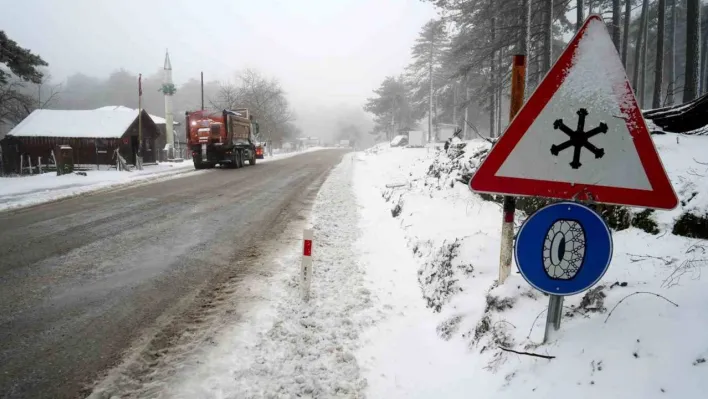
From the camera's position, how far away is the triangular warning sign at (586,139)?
1935mm

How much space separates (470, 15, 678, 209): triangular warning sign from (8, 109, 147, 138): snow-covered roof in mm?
32917

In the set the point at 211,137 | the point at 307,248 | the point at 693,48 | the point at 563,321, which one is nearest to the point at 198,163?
the point at 211,137

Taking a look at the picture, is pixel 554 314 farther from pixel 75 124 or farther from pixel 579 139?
pixel 75 124

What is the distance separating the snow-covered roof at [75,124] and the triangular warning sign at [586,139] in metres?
32.9

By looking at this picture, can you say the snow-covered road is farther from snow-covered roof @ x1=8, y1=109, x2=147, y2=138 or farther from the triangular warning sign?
snow-covered roof @ x1=8, y1=109, x2=147, y2=138

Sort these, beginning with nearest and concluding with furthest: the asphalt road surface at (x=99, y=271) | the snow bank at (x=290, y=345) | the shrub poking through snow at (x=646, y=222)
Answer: the snow bank at (x=290, y=345), the asphalt road surface at (x=99, y=271), the shrub poking through snow at (x=646, y=222)

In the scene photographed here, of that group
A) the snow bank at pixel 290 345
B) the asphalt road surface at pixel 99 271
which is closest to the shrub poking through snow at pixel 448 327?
the snow bank at pixel 290 345

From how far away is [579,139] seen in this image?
2023mm

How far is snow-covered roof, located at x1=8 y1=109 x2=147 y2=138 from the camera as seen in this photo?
28.9 meters

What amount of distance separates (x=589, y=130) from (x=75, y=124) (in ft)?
122

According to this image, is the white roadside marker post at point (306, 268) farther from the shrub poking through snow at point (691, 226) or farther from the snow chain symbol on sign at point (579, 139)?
the shrub poking through snow at point (691, 226)

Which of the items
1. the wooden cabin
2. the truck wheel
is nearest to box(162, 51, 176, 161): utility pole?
the wooden cabin

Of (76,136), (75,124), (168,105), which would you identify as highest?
(168,105)

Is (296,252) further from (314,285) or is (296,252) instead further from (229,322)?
(229,322)
